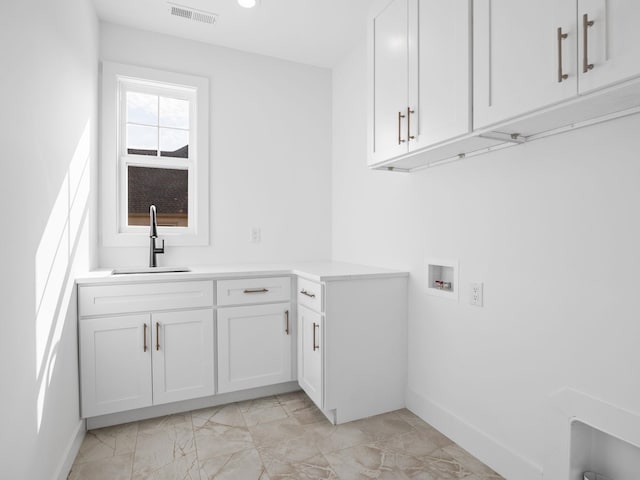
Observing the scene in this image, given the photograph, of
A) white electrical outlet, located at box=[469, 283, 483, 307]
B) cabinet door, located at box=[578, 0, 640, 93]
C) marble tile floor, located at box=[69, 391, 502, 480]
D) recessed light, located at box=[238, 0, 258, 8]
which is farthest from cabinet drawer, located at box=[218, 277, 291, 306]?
cabinet door, located at box=[578, 0, 640, 93]

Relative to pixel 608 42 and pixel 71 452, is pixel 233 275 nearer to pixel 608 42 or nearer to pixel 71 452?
pixel 71 452

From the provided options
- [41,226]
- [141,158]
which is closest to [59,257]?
[41,226]

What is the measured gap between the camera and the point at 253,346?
258 centimetres

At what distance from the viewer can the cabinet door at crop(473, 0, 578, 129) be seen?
1221mm

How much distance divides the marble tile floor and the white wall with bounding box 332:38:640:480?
205 millimetres

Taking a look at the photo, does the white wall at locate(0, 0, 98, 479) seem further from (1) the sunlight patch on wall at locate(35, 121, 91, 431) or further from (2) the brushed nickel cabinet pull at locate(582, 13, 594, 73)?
(2) the brushed nickel cabinet pull at locate(582, 13, 594, 73)

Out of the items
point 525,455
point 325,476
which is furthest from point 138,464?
point 525,455

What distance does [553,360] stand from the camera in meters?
1.59

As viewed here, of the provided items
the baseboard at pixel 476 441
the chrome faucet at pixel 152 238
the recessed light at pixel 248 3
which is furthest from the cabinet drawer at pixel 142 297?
the recessed light at pixel 248 3

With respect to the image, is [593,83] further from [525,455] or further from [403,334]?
[403,334]

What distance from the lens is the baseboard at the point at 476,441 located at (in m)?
1.71

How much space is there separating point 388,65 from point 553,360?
66.6 inches

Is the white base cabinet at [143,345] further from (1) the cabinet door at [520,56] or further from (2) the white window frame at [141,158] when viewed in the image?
(1) the cabinet door at [520,56]

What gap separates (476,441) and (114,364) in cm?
205
